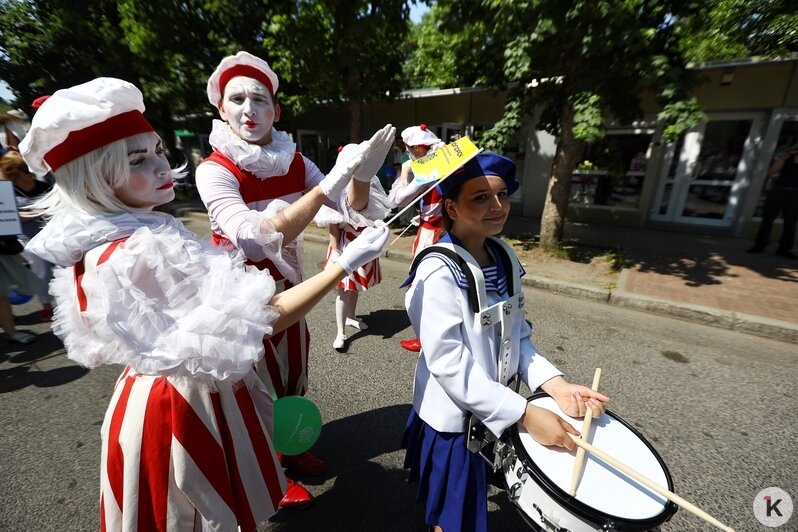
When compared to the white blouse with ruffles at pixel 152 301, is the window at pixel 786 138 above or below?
above

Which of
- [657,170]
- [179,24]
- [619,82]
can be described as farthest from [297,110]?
[657,170]

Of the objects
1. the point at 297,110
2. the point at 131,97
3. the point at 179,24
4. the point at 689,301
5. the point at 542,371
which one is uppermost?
the point at 179,24

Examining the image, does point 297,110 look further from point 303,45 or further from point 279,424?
point 279,424

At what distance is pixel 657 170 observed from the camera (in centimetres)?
859

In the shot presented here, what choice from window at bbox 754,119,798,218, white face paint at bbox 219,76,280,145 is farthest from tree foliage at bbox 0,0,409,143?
window at bbox 754,119,798,218

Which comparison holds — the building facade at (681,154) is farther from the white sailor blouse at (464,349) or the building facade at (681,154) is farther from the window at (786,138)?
the white sailor blouse at (464,349)

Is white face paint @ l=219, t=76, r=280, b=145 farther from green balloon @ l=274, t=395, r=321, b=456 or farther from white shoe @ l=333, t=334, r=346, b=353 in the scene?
white shoe @ l=333, t=334, r=346, b=353

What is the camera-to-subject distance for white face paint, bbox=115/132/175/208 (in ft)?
3.65

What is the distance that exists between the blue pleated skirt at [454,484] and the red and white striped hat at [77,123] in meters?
1.48

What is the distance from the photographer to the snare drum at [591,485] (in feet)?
3.63

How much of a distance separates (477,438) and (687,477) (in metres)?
1.74

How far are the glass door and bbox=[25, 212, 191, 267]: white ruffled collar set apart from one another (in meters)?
10.2

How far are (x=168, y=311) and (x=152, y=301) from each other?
2.0 inches
